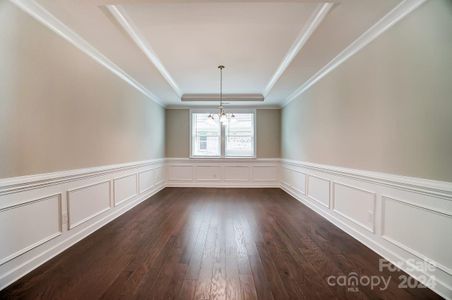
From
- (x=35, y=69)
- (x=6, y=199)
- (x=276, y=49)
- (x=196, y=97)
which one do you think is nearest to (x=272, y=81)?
(x=276, y=49)

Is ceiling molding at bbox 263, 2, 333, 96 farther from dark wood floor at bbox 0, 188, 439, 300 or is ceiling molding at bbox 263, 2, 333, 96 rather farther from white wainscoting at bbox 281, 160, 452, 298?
dark wood floor at bbox 0, 188, 439, 300

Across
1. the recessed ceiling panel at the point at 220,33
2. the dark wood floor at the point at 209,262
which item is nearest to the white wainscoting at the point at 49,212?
the dark wood floor at the point at 209,262

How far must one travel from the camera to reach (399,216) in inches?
86.3

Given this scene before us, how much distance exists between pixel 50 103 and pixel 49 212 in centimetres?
118

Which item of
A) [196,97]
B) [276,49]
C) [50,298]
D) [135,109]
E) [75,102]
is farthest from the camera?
[196,97]

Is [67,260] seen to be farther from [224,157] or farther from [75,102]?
[224,157]

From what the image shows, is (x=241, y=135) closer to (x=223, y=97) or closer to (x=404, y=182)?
(x=223, y=97)

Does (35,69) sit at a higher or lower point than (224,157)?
higher

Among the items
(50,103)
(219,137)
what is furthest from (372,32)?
(219,137)

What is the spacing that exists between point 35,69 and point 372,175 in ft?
12.5

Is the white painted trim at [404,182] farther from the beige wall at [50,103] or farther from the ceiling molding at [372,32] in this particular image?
the beige wall at [50,103]

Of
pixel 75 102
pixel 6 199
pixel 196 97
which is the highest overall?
pixel 196 97

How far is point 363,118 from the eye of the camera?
274 centimetres

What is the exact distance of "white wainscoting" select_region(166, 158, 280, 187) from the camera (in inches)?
262
